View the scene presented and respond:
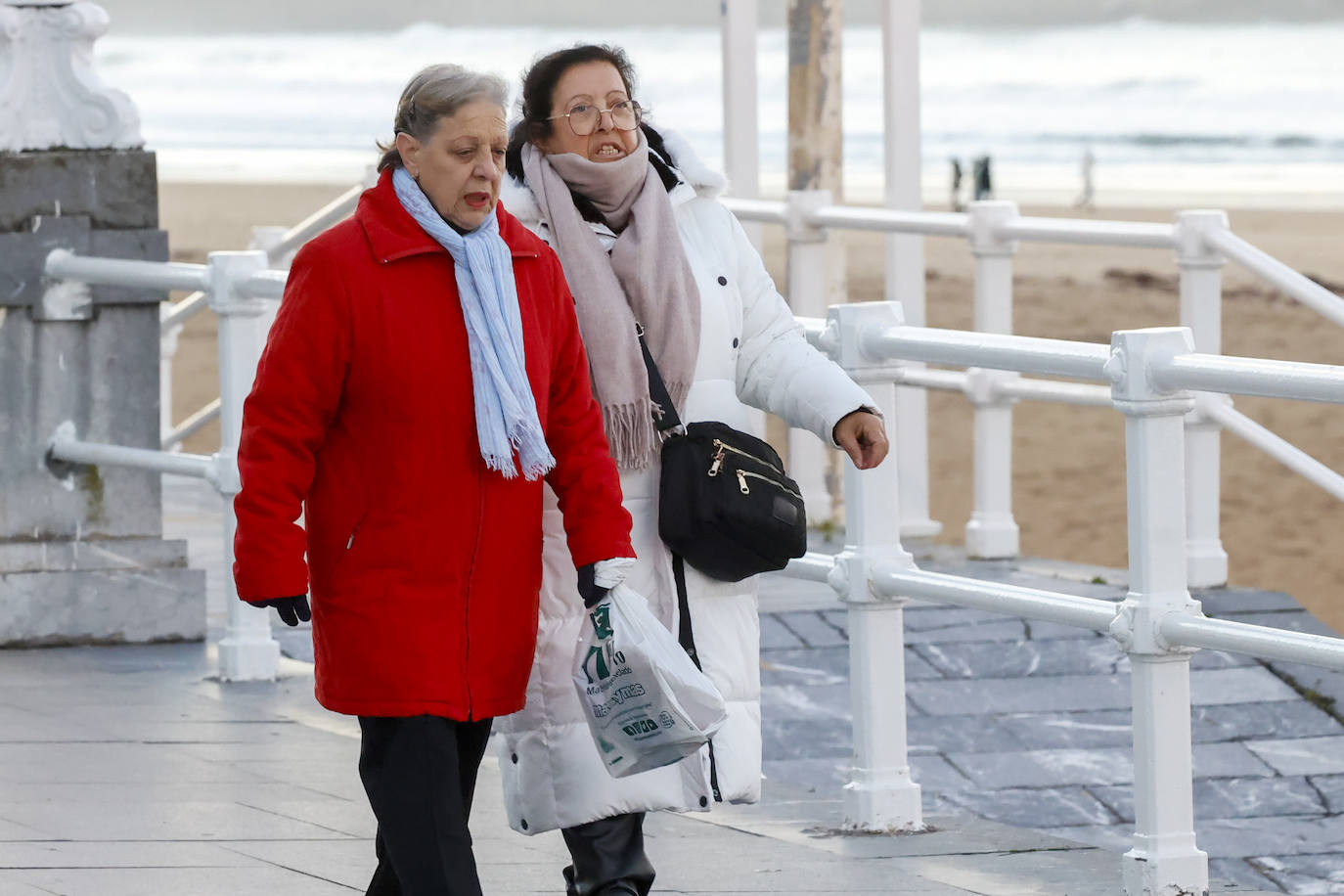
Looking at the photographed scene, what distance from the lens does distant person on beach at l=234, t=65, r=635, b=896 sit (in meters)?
3.26

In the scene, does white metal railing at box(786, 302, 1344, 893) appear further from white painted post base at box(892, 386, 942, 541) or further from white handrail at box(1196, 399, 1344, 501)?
white painted post base at box(892, 386, 942, 541)

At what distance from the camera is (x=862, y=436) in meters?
3.77

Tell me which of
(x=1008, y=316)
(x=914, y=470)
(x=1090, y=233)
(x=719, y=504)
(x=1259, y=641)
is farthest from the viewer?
(x=914, y=470)

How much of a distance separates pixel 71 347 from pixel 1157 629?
370 centimetres

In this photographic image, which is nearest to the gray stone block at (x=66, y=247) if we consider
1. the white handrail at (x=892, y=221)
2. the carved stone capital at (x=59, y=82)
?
the carved stone capital at (x=59, y=82)

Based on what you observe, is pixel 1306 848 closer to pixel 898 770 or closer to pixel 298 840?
pixel 898 770

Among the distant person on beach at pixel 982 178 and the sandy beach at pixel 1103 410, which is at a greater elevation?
the distant person on beach at pixel 982 178

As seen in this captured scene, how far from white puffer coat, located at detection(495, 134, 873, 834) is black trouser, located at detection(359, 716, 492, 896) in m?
0.34

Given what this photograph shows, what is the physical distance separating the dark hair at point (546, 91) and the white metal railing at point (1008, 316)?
323 centimetres

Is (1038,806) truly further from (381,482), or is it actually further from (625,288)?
(381,482)

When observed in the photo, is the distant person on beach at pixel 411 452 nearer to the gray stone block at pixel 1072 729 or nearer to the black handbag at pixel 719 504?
the black handbag at pixel 719 504

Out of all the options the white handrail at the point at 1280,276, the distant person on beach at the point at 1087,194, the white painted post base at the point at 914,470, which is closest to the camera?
the white handrail at the point at 1280,276

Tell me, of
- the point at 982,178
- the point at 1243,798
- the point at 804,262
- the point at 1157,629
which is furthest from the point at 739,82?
the point at 982,178

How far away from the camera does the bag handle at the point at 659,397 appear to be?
12.1 ft
